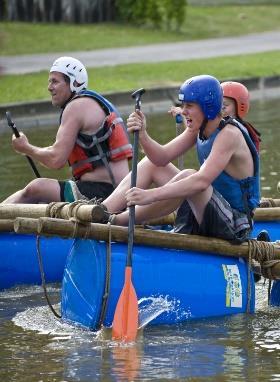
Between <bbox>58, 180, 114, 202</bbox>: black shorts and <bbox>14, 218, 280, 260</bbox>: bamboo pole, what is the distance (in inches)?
65.7

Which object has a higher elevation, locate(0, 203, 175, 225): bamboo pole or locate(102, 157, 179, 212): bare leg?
→ locate(102, 157, 179, 212): bare leg

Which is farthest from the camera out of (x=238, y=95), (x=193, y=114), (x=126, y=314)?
(x=238, y=95)

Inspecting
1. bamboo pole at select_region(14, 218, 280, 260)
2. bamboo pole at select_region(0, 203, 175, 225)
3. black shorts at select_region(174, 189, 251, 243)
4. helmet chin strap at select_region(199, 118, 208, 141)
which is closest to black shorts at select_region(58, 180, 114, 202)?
bamboo pole at select_region(0, 203, 175, 225)

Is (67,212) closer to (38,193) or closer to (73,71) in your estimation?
(38,193)

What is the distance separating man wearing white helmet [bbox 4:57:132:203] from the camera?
9.99 m

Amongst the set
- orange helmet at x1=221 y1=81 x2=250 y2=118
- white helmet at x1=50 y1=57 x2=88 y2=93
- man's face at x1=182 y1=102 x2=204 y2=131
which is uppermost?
white helmet at x1=50 y1=57 x2=88 y2=93

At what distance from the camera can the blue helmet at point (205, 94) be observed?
8.48m

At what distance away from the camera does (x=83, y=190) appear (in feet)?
33.1

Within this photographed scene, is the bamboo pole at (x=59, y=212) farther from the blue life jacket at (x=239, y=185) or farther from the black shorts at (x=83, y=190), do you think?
the blue life jacket at (x=239, y=185)

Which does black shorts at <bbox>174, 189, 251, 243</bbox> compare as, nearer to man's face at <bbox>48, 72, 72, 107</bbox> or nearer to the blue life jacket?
the blue life jacket

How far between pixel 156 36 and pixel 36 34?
2536 mm

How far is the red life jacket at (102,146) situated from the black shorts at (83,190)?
0.08m

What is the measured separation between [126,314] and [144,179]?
4.53 feet

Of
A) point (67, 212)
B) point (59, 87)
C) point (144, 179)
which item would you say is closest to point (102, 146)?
point (59, 87)
